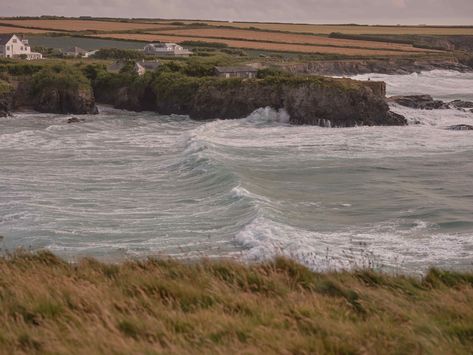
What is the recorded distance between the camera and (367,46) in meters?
133

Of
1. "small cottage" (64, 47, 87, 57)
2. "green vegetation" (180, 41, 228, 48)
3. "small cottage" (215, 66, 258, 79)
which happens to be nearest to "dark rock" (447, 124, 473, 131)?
"small cottage" (215, 66, 258, 79)

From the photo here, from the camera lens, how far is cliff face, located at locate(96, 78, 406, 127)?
170ft

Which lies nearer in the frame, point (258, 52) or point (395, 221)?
point (395, 221)

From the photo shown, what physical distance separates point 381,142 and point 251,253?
86.5 feet

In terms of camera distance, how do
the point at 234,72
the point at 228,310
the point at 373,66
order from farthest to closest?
the point at 373,66 < the point at 234,72 < the point at 228,310

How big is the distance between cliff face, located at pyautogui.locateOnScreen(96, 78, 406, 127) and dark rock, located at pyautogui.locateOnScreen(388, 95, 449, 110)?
737 centimetres

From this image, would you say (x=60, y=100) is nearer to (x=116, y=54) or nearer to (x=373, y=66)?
(x=116, y=54)

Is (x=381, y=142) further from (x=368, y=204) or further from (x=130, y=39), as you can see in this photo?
(x=130, y=39)

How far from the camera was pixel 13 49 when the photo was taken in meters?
89.6

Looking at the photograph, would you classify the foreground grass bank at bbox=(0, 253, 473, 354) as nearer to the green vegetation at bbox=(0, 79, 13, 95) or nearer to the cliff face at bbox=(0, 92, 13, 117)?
the cliff face at bbox=(0, 92, 13, 117)

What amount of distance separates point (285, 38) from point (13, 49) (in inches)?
2468

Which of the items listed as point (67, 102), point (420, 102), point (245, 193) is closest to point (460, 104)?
point (420, 102)

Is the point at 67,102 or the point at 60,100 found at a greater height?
the point at 60,100

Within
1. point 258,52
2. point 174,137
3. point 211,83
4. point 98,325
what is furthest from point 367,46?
point 98,325
